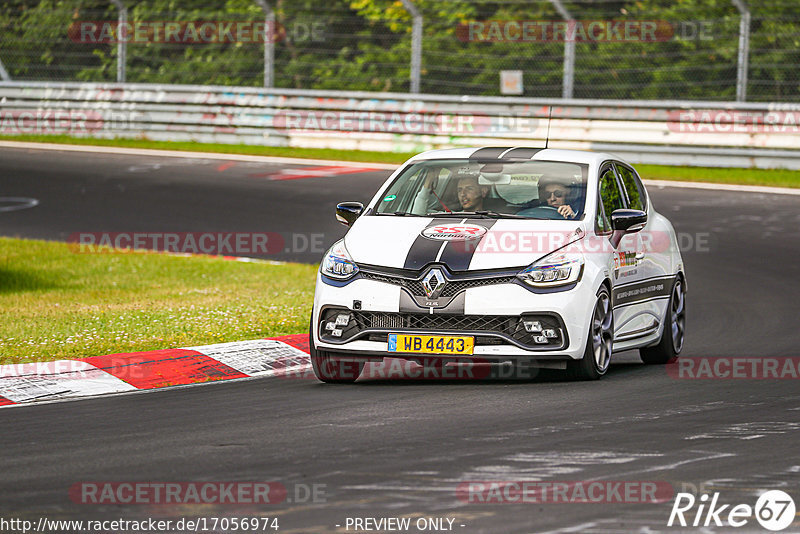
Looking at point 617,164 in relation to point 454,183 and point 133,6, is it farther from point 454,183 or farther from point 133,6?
point 133,6

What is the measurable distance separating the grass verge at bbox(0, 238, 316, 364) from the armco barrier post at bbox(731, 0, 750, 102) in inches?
400

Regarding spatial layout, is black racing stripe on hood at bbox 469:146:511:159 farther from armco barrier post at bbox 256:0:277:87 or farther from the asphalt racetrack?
armco barrier post at bbox 256:0:277:87

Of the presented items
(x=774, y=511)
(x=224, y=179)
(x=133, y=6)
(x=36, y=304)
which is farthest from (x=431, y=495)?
(x=133, y=6)

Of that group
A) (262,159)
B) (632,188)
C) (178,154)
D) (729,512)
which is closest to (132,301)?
(632,188)

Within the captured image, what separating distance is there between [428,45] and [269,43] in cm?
326

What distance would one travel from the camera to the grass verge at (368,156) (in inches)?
910

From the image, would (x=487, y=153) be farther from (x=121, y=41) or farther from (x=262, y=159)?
(x=121, y=41)

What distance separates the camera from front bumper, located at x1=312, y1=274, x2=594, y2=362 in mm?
9234

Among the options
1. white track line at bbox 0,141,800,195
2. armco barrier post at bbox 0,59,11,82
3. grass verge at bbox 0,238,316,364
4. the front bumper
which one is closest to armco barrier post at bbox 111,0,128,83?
white track line at bbox 0,141,800,195

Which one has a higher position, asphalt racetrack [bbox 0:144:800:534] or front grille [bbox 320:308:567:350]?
front grille [bbox 320:308:567:350]

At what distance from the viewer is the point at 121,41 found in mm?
29109

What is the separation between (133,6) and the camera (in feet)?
96.4

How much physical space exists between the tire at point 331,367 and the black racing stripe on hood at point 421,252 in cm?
83

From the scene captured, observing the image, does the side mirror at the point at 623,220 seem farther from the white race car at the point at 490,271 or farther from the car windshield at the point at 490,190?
the car windshield at the point at 490,190
